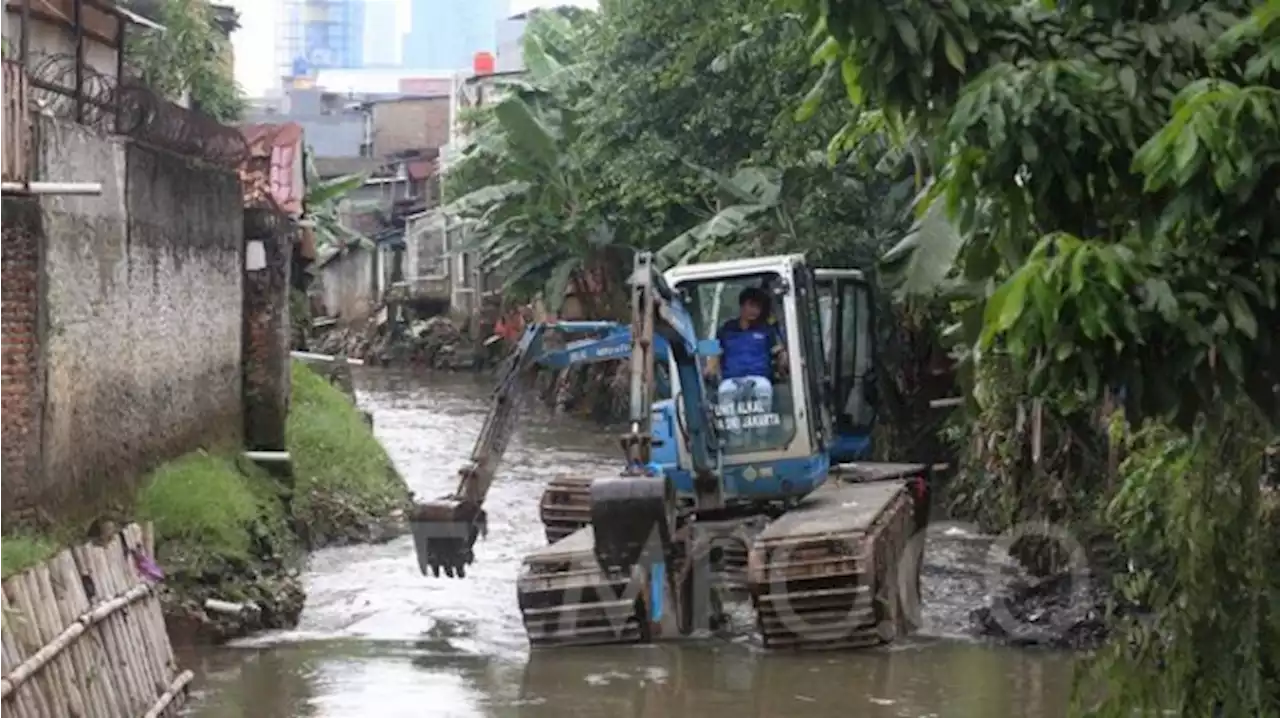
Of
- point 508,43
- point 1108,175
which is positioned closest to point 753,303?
point 1108,175

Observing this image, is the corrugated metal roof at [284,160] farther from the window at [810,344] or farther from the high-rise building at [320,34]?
the high-rise building at [320,34]

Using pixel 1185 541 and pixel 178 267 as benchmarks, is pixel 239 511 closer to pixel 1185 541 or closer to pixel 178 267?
pixel 178 267

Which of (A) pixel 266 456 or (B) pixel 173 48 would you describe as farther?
(B) pixel 173 48

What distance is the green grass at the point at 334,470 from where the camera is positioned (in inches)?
683

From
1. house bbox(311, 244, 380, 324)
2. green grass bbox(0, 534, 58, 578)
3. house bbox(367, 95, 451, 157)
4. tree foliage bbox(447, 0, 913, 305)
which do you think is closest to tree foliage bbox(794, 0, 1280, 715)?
green grass bbox(0, 534, 58, 578)

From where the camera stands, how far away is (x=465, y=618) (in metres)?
13.9

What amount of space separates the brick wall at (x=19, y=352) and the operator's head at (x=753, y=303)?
4882mm

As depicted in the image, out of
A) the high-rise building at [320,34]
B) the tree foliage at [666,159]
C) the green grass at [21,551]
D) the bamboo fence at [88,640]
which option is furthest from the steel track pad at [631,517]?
the high-rise building at [320,34]

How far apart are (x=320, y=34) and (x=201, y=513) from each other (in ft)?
384

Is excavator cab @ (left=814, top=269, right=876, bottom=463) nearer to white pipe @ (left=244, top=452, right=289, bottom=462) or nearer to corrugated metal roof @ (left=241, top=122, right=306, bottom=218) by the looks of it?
white pipe @ (left=244, top=452, right=289, bottom=462)

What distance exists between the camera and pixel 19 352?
36.4 feet

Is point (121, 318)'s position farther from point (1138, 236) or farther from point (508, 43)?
point (508, 43)

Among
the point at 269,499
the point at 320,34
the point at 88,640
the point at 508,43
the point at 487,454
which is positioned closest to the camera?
the point at 88,640

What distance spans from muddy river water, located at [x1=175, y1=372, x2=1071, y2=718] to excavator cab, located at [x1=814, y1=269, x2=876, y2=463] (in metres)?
1.75
